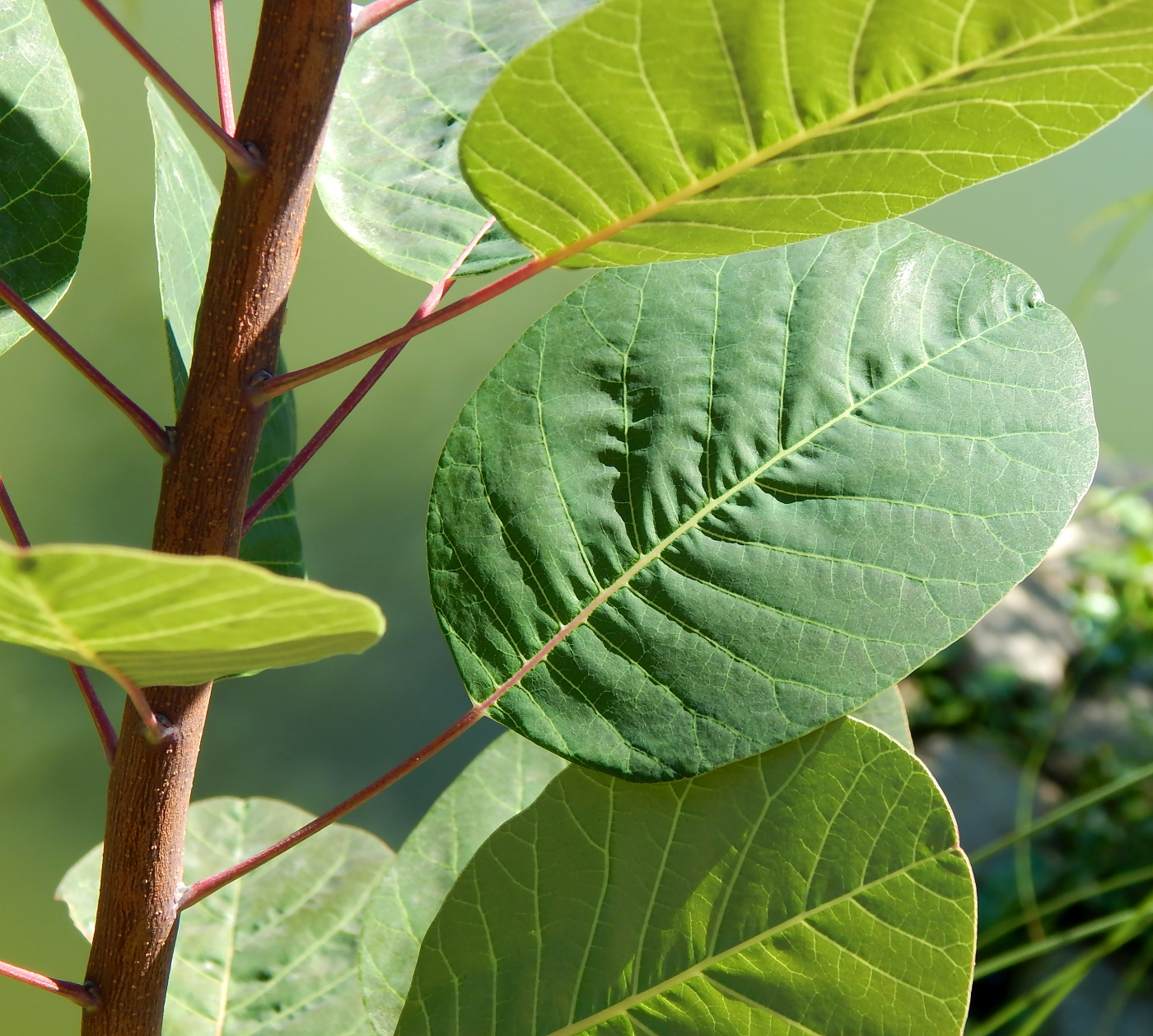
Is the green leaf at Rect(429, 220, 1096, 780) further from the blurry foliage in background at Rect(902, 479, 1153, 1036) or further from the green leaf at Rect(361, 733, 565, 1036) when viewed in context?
the blurry foliage in background at Rect(902, 479, 1153, 1036)

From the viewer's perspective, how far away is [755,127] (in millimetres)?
220

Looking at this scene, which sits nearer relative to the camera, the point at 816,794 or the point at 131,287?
the point at 816,794

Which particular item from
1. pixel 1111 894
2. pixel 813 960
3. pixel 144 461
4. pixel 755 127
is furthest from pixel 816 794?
pixel 144 461

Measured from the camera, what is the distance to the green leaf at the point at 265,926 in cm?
42

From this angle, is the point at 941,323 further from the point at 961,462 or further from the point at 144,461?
the point at 144,461

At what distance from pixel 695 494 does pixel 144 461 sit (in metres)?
1.70

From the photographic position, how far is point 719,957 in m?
0.30

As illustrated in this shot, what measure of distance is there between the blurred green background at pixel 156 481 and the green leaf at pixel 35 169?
1.41 metres

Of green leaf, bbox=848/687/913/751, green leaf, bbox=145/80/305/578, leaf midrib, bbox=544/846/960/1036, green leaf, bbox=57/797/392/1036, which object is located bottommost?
green leaf, bbox=57/797/392/1036

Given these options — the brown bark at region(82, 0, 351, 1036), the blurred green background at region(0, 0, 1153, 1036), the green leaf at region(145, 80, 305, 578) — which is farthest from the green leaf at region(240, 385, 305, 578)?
the blurred green background at region(0, 0, 1153, 1036)

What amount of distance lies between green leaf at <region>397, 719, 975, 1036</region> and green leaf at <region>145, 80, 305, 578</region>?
146mm

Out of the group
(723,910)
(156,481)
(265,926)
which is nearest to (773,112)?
(723,910)

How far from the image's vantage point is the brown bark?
244mm

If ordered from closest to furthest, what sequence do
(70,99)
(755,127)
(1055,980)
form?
1. (755,127)
2. (70,99)
3. (1055,980)
